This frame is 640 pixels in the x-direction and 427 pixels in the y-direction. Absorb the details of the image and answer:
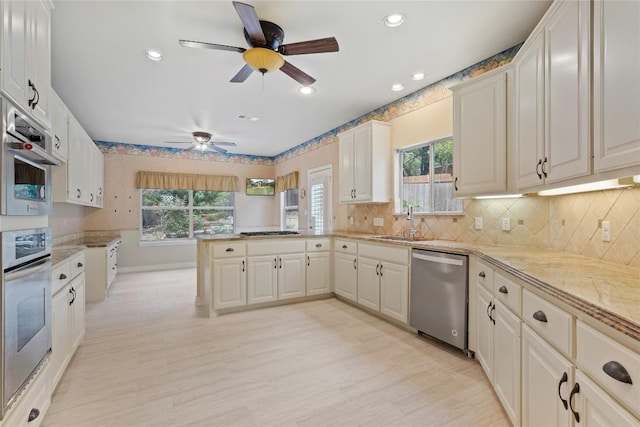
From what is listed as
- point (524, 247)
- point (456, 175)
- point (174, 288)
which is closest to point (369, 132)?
point (456, 175)

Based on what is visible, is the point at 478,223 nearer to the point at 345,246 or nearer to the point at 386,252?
the point at 386,252

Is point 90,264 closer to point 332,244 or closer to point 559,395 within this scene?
point 332,244

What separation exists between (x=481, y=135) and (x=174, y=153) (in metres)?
6.22

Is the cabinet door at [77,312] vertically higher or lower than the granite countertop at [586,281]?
lower

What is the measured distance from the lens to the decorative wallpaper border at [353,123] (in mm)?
3033

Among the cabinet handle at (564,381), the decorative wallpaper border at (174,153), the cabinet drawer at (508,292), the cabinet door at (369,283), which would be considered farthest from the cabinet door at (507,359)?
the decorative wallpaper border at (174,153)

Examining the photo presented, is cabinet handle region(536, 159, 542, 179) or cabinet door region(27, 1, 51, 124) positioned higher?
cabinet door region(27, 1, 51, 124)

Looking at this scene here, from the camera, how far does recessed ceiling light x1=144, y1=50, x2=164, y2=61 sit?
2.82 meters

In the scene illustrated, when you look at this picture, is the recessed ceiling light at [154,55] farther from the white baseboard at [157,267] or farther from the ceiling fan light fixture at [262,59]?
the white baseboard at [157,267]

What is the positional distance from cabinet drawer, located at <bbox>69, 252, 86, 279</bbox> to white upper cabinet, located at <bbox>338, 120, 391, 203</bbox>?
3104mm

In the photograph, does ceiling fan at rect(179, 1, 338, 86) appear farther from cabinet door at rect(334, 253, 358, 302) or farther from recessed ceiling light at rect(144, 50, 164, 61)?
cabinet door at rect(334, 253, 358, 302)

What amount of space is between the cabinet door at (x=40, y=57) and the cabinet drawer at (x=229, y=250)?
6.66 ft

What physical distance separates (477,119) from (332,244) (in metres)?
2.41

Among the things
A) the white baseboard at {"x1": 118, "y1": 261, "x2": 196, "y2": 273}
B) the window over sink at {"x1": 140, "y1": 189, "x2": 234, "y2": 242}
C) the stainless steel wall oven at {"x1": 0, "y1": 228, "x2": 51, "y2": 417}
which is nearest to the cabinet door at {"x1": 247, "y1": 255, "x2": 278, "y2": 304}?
the stainless steel wall oven at {"x1": 0, "y1": 228, "x2": 51, "y2": 417}
